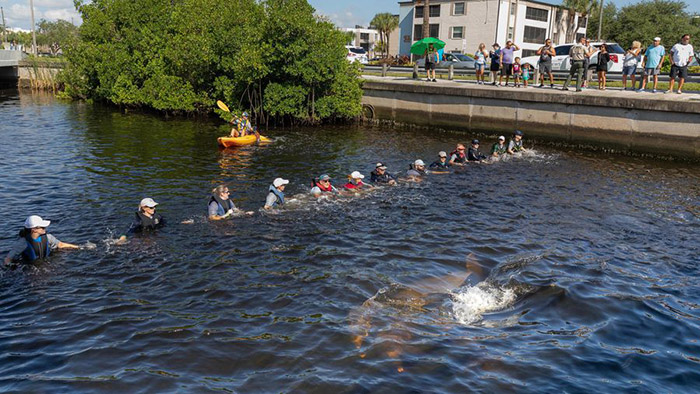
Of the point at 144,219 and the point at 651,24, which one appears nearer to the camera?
the point at 144,219

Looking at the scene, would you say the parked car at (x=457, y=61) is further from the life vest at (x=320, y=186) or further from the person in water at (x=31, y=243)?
the person in water at (x=31, y=243)

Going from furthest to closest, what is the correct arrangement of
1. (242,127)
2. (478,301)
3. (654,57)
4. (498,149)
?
(242,127) < (654,57) < (498,149) < (478,301)

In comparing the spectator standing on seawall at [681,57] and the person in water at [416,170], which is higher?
the spectator standing on seawall at [681,57]

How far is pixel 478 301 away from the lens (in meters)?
11.5

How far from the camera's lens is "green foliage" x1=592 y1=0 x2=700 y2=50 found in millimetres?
67938

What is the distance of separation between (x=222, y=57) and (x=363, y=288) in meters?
26.0

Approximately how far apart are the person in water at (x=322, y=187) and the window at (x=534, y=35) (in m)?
59.7

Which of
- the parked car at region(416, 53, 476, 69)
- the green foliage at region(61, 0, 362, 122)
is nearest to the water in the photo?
the green foliage at region(61, 0, 362, 122)

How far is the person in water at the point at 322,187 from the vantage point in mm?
18078

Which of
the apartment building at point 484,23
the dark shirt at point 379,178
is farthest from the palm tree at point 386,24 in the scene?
the dark shirt at point 379,178

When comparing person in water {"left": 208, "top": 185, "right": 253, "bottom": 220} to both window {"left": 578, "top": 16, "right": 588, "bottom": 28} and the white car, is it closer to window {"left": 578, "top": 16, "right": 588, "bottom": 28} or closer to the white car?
the white car

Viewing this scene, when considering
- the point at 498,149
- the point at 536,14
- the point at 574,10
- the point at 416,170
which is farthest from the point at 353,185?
the point at 574,10

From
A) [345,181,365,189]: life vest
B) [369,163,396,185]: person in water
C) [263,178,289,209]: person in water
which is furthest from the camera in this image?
[369,163,396,185]: person in water

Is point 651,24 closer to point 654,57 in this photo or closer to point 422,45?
point 422,45
